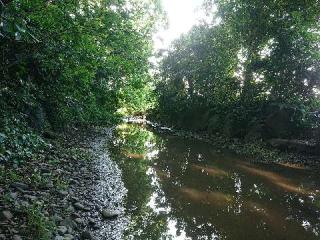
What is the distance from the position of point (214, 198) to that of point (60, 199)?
11.9 feet

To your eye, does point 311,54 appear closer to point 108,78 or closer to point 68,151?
point 108,78

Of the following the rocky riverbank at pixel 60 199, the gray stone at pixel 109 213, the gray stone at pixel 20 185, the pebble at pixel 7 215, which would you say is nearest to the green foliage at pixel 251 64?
the rocky riverbank at pixel 60 199

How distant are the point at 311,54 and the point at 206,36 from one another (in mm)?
8221

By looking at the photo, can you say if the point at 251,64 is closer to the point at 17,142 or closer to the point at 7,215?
the point at 17,142

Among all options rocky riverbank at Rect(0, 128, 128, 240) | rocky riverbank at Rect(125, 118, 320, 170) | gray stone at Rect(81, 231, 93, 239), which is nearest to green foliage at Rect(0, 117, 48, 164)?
rocky riverbank at Rect(0, 128, 128, 240)

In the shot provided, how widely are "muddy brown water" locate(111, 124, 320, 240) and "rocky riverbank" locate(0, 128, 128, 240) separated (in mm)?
384

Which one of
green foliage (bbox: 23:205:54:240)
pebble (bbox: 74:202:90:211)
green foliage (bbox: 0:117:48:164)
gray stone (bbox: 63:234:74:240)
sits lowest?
gray stone (bbox: 63:234:74:240)

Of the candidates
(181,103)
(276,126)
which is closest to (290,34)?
(276,126)

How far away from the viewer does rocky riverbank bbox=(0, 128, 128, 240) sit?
4.75m

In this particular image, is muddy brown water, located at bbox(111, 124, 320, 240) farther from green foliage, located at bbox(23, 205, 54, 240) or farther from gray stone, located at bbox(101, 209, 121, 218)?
green foliage, located at bbox(23, 205, 54, 240)

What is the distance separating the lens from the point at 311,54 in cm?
1923

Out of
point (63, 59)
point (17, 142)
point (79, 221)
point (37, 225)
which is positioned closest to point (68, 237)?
point (37, 225)

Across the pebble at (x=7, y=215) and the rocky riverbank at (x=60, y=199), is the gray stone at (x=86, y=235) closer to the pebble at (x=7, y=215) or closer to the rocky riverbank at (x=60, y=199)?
the rocky riverbank at (x=60, y=199)

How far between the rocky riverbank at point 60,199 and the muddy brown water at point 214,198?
1.26 ft
